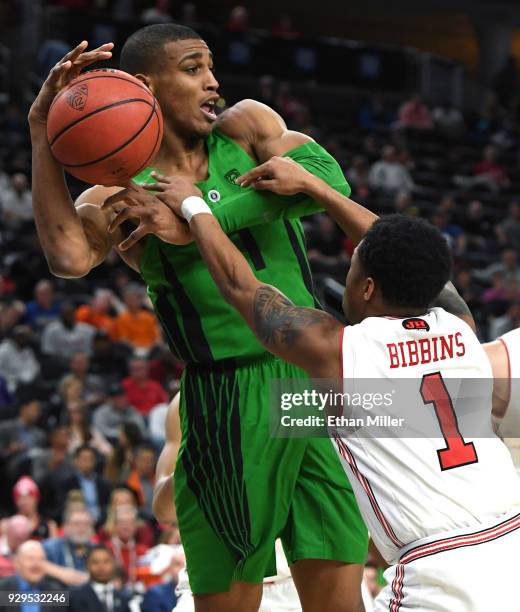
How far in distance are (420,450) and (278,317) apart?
0.60 meters

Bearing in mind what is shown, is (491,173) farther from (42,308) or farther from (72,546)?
(72,546)

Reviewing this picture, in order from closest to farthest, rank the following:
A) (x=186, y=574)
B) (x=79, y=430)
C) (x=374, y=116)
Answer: (x=186, y=574), (x=79, y=430), (x=374, y=116)

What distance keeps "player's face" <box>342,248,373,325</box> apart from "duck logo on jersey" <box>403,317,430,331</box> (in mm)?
157

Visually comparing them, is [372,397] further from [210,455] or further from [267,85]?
[267,85]

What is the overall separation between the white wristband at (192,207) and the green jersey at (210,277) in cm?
12

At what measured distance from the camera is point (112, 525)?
30.1ft

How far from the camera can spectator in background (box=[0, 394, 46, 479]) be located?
10211 millimetres

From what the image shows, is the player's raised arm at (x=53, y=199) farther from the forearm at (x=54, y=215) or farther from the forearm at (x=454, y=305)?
the forearm at (x=454, y=305)

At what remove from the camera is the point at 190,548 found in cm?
415

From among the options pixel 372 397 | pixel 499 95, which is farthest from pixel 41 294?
pixel 499 95

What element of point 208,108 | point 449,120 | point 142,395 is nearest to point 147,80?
point 208,108

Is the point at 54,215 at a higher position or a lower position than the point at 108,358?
lower

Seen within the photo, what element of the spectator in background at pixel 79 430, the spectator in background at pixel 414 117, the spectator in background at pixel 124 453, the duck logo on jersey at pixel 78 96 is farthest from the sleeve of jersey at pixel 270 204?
the spectator in background at pixel 414 117

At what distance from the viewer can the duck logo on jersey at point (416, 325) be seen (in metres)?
3.46
